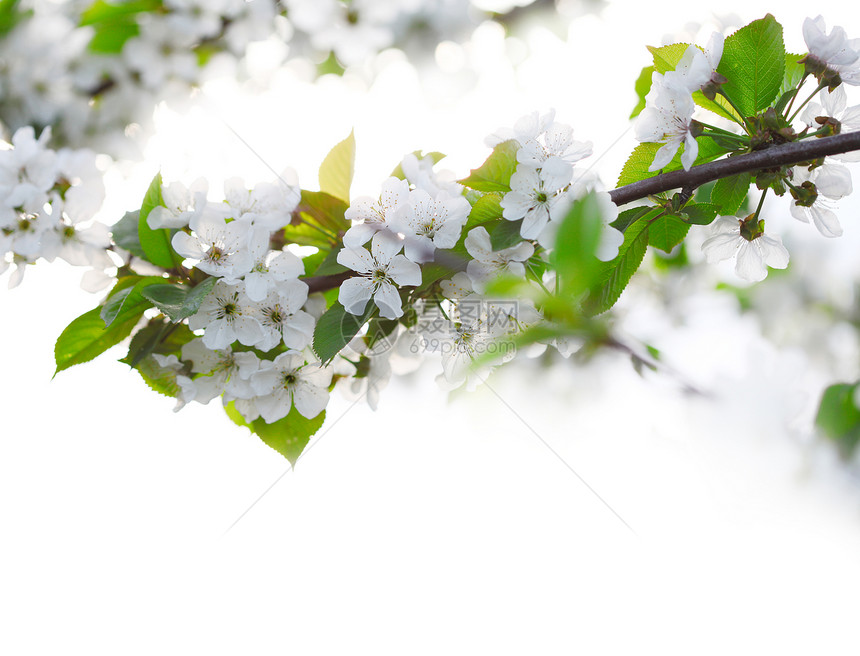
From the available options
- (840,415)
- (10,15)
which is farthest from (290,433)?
(10,15)

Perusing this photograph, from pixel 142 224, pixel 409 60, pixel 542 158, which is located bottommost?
pixel 409 60

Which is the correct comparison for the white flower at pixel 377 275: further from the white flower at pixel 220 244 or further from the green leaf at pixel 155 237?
the green leaf at pixel 155 237

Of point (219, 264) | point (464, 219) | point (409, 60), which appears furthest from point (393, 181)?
point (409, 60)

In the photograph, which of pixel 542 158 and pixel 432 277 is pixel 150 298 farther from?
pixel 542 158

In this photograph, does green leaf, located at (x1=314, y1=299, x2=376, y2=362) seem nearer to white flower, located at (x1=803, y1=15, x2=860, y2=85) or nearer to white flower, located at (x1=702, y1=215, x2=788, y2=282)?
white flower, located at (x1=702, y1=215, x2=788, y2=282)

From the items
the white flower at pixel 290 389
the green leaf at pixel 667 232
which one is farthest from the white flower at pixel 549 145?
the white flower at pixel 290 389
